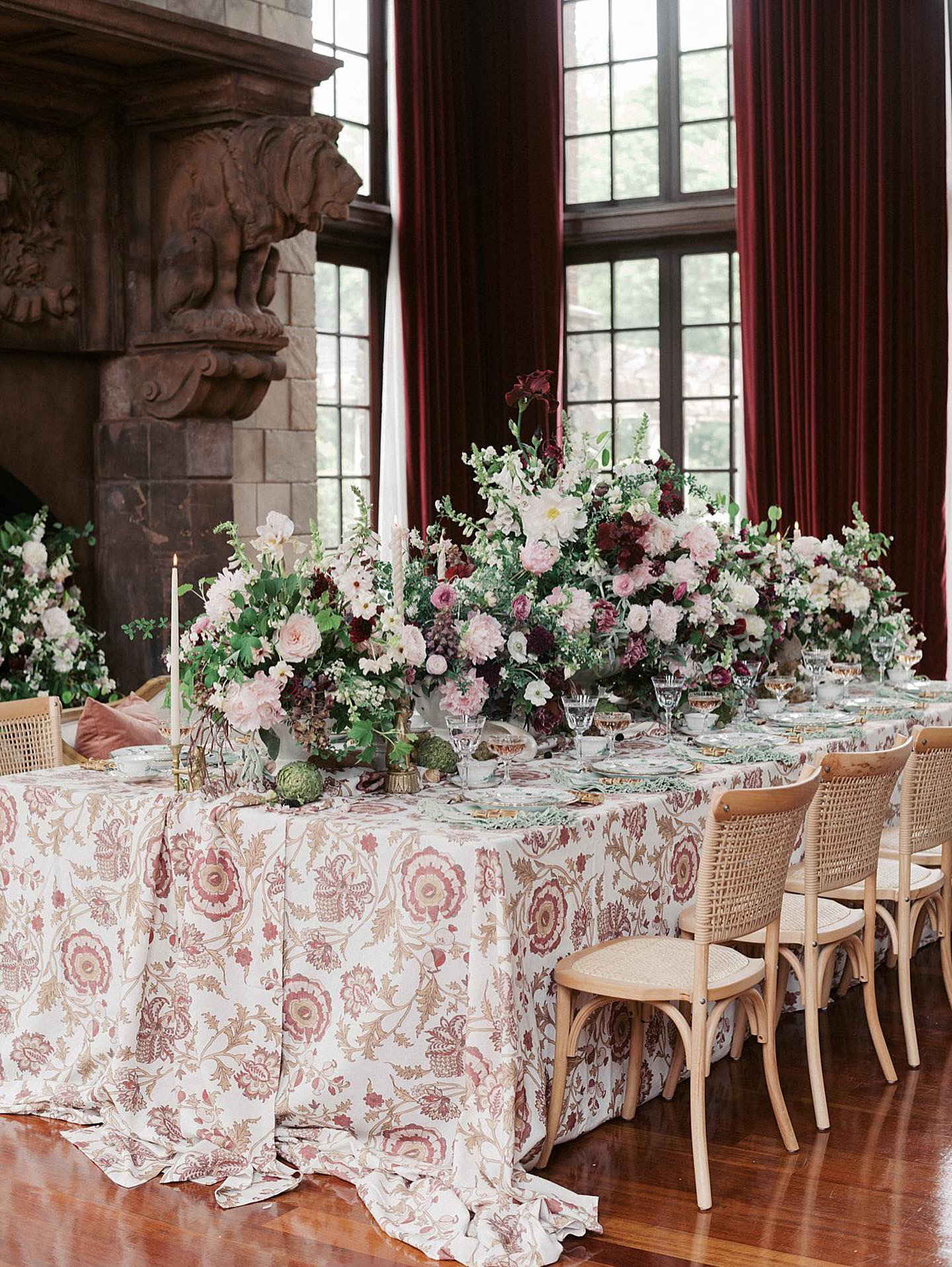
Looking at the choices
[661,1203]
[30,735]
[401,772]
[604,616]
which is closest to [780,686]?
[604,616]

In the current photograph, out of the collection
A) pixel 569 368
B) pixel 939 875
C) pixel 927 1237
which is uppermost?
pixel 569 368

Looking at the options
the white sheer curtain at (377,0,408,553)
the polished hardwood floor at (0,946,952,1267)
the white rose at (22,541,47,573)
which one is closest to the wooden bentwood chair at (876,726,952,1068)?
the polished hardwood floor at (0,946,952,1267)

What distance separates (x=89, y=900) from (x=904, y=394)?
5.14 metres

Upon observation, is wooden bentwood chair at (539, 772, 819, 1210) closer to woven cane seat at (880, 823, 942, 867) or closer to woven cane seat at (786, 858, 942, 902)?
woven cane seat at (786, 858, 942, 902)

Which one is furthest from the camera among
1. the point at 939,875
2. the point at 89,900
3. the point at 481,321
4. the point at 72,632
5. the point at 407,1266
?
the point at 481,321

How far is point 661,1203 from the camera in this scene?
3488 mm

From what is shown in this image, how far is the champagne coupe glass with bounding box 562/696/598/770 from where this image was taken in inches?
171

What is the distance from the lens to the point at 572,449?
4.80 m

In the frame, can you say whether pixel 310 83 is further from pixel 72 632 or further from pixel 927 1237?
pixel 927 1237

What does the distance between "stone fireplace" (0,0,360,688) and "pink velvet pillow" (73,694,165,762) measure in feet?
4.04

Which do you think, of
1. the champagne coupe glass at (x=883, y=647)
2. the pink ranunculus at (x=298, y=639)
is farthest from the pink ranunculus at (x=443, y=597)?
the champagne coupe glass at (x=883, y=647)

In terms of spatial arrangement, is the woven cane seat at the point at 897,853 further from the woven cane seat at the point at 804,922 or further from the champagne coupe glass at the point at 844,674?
the champagne coupe glass at the point at 844,674

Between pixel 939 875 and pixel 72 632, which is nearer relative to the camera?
pixel 939 875

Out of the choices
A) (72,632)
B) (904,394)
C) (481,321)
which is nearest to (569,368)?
(481,321)
